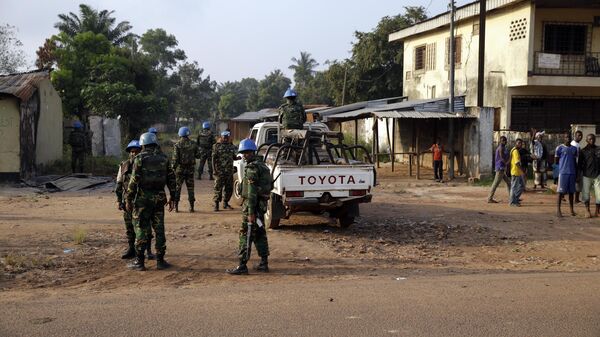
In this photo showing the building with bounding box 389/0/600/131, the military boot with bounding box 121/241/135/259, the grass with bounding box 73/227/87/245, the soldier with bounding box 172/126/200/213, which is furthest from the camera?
the building with bounding box 389/0/600/131

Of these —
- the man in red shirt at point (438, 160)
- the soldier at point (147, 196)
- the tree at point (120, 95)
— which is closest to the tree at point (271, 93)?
the tree at point (120, 95)

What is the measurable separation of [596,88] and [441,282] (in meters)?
19.3

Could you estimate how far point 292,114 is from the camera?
10.8 meters

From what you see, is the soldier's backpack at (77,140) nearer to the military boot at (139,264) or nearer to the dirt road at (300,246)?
the dirt road at (300,246)

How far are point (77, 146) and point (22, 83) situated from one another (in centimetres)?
233

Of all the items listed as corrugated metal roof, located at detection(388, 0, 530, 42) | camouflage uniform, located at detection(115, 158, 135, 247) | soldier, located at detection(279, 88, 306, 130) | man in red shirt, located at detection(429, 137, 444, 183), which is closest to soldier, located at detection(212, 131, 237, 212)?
soldier, located at detection(279, 88, 306, 130)

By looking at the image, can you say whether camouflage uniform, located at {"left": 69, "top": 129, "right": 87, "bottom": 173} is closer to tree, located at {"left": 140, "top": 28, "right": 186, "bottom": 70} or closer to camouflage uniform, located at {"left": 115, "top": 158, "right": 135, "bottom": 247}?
camouflage uniform, located at {"left": 115, "top": 158, "right": 135, "bottom": 247}

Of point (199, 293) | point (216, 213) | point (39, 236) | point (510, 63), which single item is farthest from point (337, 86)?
point (199, 293)

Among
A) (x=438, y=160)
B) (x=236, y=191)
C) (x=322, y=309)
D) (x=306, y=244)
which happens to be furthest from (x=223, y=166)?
(x=438, y=160)

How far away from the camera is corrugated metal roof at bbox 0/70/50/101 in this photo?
1505 cm

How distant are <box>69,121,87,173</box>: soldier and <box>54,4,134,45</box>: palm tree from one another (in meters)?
18.2

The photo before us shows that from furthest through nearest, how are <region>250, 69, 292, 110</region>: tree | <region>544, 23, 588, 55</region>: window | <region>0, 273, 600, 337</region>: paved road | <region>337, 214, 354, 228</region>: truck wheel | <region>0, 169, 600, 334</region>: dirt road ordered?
<region>250, 69, 292, 110</region>: tree, <region>544, 23, 588, 55</region>: window, <region>337, 214, 354, 228</region>: truck wheel, <region>0, 169, 600, 334</region>: dirt road, <region>0, 273, 600, 337</region>: paved road

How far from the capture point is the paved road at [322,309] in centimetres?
460

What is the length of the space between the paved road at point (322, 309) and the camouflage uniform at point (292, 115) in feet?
16.3
